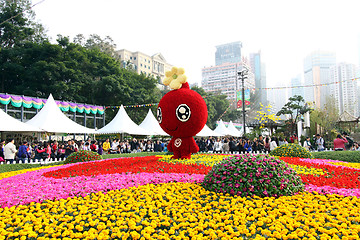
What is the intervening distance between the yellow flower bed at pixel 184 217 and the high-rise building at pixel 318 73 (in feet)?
182

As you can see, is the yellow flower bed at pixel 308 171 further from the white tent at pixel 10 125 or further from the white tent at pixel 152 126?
the white tent at pixel 152 126

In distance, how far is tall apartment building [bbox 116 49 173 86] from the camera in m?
76.7

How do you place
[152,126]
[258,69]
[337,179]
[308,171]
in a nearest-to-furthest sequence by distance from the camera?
[337,179] < [308,171] < [152,126] < [258,69]

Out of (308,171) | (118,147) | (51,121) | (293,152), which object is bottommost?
(308,171)

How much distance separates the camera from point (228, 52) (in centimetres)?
13662

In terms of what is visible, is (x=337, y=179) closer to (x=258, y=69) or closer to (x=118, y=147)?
(x=118, y=147)

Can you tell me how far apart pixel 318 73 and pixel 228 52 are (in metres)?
84.7

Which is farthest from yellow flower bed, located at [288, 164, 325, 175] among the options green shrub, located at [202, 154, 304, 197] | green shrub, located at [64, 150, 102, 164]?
green shrub, located at [64, 150, 102, 164]

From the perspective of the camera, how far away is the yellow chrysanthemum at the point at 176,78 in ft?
32.3

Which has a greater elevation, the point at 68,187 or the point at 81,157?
the point at 81,157

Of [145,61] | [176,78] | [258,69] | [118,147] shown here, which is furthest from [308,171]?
[258,69]

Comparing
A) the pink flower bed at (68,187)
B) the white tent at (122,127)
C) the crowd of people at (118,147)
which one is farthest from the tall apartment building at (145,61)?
the pink flower bed at (68,187)

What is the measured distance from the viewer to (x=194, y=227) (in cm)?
359

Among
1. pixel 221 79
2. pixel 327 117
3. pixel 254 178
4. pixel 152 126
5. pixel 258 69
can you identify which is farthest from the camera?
pixel 258 69
